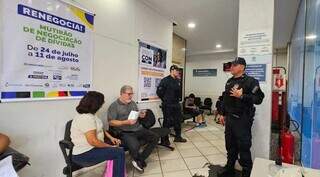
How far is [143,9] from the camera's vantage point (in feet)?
13.4

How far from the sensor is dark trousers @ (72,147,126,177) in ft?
7.18

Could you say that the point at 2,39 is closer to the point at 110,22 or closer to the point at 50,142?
the point at 50,142

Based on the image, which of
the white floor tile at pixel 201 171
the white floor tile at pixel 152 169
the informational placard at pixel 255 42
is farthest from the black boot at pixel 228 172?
the informational placard at pixel 255 42

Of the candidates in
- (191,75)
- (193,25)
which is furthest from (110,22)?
(191,75)

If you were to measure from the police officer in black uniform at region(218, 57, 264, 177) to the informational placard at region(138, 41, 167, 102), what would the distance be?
6.04ft

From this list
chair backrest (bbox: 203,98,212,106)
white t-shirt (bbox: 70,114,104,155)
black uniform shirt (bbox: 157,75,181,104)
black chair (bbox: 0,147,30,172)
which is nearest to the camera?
black chair (bbox: 0,147,30,172)

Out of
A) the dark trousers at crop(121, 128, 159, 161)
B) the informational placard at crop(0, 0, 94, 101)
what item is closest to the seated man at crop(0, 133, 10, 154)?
the informational placard at crop(0, 0, 94, 101)

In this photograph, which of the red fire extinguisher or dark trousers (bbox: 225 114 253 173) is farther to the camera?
the red fire extinguisher

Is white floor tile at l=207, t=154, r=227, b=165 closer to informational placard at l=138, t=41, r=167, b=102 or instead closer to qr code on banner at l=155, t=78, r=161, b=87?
informational placard at l=138, t=41, r=167, b=102

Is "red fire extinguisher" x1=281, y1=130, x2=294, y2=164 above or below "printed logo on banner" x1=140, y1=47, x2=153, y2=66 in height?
below

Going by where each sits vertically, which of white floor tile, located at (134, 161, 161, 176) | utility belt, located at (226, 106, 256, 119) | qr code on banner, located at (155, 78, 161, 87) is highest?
qr code on banner, located at (155, 78, 161, 87)

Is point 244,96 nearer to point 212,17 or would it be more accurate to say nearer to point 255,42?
point 255,42

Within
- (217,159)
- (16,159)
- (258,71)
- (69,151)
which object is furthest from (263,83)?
(16,159)

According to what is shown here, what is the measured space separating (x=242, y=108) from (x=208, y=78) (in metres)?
7.35
